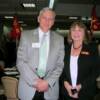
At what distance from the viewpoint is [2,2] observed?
11.0 metres

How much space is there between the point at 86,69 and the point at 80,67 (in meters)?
0.08

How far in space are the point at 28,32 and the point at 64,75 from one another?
0.65 meters

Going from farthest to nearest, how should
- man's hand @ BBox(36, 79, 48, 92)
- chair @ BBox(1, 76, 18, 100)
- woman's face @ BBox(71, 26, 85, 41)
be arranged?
chair @ BBox(1, 76, 18, 100), woman's face @ BBox(71, 26, 85, 41), man's hand @ BBox(36, 79, 48, 92)

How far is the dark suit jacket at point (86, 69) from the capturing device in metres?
3.42

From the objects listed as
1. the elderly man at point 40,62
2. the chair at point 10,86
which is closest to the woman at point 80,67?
the elderly man at point 40,62

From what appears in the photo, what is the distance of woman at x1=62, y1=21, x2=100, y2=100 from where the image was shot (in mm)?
3425

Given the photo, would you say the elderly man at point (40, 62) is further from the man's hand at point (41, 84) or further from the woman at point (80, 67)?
the woman at point (80, 67)

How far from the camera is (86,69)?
3.43 meters

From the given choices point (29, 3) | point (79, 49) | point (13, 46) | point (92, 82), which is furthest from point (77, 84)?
point (13, 46)

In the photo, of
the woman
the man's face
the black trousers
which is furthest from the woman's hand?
the man's face

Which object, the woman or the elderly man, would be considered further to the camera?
the woman

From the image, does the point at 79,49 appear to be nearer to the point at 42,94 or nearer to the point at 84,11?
the point at 42,94

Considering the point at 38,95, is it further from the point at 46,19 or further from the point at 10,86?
the point at 10,86

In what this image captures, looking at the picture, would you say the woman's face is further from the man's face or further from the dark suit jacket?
the man's face
